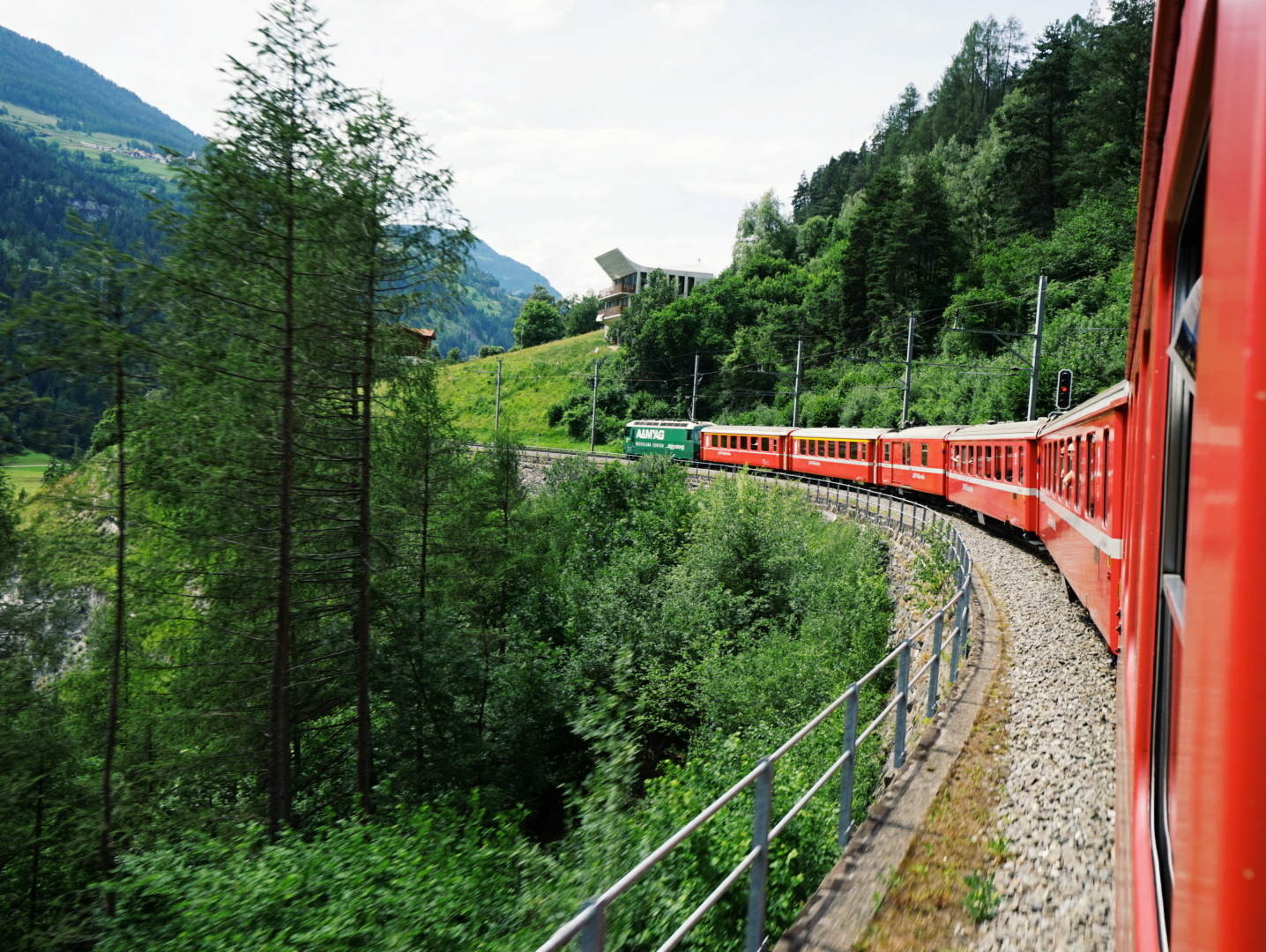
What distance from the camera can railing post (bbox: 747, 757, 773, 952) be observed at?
3.75 m

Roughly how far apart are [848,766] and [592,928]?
2.89 meters

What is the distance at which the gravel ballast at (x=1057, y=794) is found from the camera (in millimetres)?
4121

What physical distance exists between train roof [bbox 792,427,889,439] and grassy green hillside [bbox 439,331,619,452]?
2571cm

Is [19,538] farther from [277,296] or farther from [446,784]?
[446,784]

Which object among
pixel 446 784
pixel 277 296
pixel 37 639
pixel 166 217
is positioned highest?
pixel 166 217

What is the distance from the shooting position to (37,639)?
37.3 ft

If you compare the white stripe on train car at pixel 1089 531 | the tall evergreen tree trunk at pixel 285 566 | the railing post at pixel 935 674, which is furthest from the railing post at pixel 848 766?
the tall evergreen tree trunk at pixel 285 566

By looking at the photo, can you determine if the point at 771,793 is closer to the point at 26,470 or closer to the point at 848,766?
the point at 848,766

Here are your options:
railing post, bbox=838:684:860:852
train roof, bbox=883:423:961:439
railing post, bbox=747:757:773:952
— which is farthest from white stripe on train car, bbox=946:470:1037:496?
railing post, bbox=747:757:773:952

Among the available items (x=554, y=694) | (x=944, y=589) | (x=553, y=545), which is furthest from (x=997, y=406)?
(x=554, y=694)

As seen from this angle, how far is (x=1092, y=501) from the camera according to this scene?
28.0 feet

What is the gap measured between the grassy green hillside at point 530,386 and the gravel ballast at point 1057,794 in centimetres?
4850

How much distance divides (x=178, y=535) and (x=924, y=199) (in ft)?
168

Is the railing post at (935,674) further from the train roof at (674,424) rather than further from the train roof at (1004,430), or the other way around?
the train roof at (674,424)
